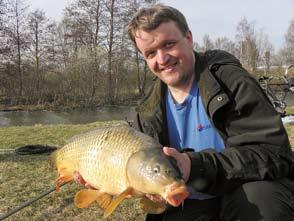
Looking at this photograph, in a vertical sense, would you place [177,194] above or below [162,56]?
below

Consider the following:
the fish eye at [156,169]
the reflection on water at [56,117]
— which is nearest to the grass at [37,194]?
the fish eye at [156,169]

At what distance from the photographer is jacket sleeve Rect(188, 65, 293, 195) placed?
1851 millimetres

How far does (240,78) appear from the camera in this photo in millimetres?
1988

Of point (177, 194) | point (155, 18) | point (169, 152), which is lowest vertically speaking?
point (177, 194)

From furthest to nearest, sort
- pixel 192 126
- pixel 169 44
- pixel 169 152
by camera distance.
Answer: pixel 192 126 → pixel 169 44 → pixel 169 152

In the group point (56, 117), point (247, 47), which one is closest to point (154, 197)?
point (56, 117)

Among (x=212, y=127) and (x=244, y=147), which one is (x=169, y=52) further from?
(x=244, y=147)

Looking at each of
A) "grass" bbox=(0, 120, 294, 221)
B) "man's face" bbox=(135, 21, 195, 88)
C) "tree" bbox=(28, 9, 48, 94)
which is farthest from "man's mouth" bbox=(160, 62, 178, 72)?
"tree" bbox=(28, 9, 48, 94)

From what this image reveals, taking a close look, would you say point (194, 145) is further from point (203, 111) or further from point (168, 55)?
point (168, 55)

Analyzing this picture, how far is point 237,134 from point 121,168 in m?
0.62

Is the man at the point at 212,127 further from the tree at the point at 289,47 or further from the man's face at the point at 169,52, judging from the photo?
the tree at the point at 289,47

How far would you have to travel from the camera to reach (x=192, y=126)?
2.22 meters

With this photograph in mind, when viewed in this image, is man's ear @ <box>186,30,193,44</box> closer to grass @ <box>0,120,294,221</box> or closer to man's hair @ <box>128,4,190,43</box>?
man's hair @ <box>128,4,190,43</box>

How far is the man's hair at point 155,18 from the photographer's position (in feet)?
6.82
